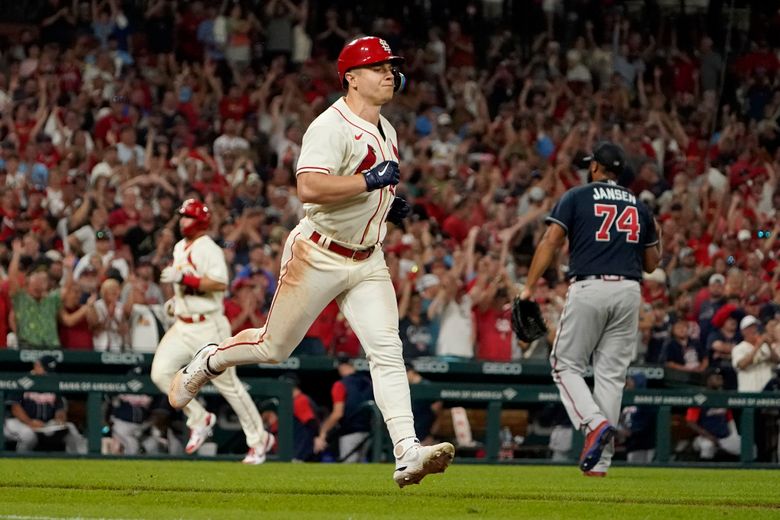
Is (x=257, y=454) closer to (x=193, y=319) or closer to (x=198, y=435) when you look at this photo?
(x=198, y=435)

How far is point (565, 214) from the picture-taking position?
10.2 metres

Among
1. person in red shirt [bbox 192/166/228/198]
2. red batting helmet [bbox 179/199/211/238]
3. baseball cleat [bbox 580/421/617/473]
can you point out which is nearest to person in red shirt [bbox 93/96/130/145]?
person in red shirt [bbox 192/166/228/198]

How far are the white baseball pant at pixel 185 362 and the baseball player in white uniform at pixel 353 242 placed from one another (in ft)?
12.6

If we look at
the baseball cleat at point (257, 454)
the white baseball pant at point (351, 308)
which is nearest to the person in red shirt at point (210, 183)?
the baseball cleat at point (257, 454)

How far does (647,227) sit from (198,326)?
395 cm

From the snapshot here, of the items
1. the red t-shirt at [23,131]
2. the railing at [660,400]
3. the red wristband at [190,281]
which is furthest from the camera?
the red t-shirt at [23,131]

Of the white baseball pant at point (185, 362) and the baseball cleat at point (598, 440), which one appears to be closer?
the baseball cleat at point (598, 440)

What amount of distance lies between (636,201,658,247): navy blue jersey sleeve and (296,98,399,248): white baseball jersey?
278 cm

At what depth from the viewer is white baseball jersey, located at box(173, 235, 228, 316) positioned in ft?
40.1

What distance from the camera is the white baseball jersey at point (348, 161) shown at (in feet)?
25.8

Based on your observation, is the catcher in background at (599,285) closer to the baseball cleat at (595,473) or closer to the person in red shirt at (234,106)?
the baseball cleat at (595,473)

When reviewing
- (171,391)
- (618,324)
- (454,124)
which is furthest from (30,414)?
(454,124)

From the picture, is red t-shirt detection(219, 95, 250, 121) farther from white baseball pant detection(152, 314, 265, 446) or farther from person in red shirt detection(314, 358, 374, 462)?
white baseball pant detection(152, 314, 265, 446)

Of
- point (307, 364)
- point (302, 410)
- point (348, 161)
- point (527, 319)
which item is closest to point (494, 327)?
point (307, 364)
